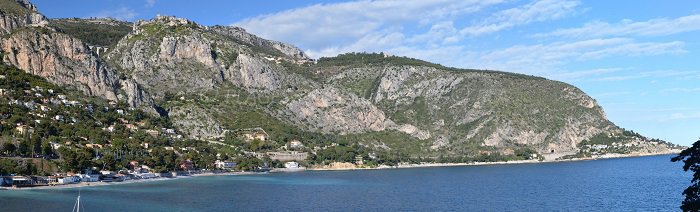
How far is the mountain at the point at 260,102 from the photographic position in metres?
143

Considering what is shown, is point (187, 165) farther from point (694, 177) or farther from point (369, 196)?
point (694, 177)

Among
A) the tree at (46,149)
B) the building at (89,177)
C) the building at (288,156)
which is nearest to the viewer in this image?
the building at (89,177)

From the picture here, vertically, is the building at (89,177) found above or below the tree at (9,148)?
below

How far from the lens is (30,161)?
88625 millimetres

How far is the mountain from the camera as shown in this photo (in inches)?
5645

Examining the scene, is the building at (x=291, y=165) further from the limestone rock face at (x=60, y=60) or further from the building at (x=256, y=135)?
the limestone rock face at (x=60, y=60)

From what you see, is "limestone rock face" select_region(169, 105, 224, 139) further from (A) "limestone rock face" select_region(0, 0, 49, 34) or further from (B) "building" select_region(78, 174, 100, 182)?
(B) "building" select_region(78, 174, 100, 182)

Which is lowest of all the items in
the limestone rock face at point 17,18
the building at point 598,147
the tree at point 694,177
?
the tree at point 694,177

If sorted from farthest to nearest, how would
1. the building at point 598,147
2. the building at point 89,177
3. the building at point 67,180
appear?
the building at point 598,147, the building at point 89,177, the building at point 67,180

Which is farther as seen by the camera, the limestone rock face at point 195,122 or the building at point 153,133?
the limestone rock face at point 195,122

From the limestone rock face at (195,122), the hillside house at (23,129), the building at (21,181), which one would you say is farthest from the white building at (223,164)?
the building at (21,181)

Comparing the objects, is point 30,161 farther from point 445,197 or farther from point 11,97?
point 445,197

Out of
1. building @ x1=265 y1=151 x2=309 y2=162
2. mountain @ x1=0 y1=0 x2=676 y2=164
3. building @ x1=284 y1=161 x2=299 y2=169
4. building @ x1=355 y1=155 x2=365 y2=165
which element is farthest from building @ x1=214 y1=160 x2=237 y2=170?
building @ x1=355 y1=155 x2=365 y2=165

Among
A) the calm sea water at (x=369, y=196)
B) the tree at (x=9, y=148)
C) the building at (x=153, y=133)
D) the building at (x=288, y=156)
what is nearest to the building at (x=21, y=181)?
the calm sea water at (x=369, y=196)
